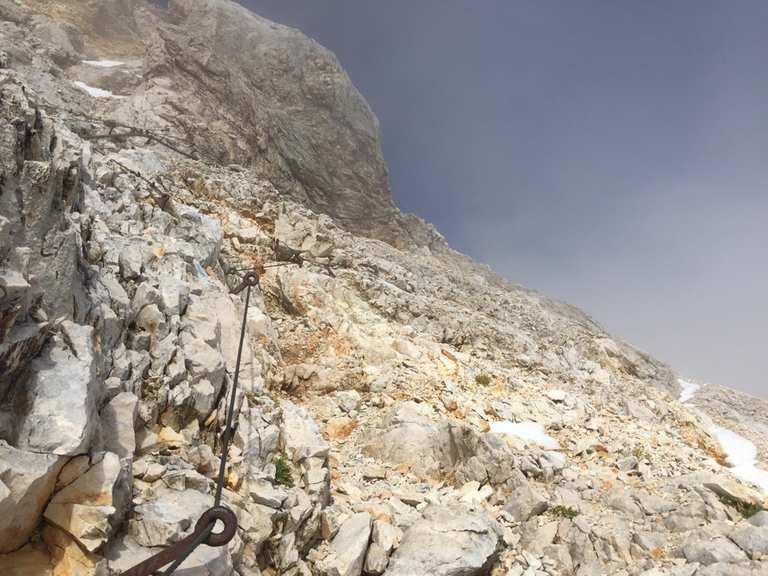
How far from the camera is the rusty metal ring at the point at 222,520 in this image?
497 centimetres

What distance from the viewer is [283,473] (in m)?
9.00

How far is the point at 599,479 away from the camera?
13.1 m

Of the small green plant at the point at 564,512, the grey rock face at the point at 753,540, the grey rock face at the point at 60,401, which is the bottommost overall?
the small green plant at the point at 564,512

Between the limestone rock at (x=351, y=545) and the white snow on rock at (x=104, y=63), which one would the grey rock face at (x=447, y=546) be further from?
the white snow on rock at (x=104, y=63)

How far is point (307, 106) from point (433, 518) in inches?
2126

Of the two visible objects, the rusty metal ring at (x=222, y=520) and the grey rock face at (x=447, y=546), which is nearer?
the rusty metal ring at (x=222, y=520)

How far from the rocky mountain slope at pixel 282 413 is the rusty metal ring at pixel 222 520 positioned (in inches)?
30.4

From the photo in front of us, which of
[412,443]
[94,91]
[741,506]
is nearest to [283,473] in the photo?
[412,443]

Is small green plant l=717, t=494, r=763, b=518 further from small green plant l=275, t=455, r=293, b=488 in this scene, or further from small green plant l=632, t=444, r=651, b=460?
small green plant l=275, t=455, r=293, b=488

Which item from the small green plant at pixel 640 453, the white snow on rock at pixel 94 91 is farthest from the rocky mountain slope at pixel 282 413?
the white snow on rock at pixel 94 91

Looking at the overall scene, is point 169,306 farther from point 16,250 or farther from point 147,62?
point 147,62

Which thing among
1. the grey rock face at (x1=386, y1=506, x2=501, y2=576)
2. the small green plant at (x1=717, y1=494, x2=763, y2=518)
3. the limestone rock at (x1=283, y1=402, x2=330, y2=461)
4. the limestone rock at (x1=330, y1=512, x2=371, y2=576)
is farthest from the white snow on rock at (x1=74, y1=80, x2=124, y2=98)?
the small green plant at (x1=717, y1=494, x2=763, y2=518)

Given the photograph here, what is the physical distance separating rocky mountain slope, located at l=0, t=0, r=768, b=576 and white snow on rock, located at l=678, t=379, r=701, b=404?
666 inches

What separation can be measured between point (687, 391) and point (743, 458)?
28332mm
